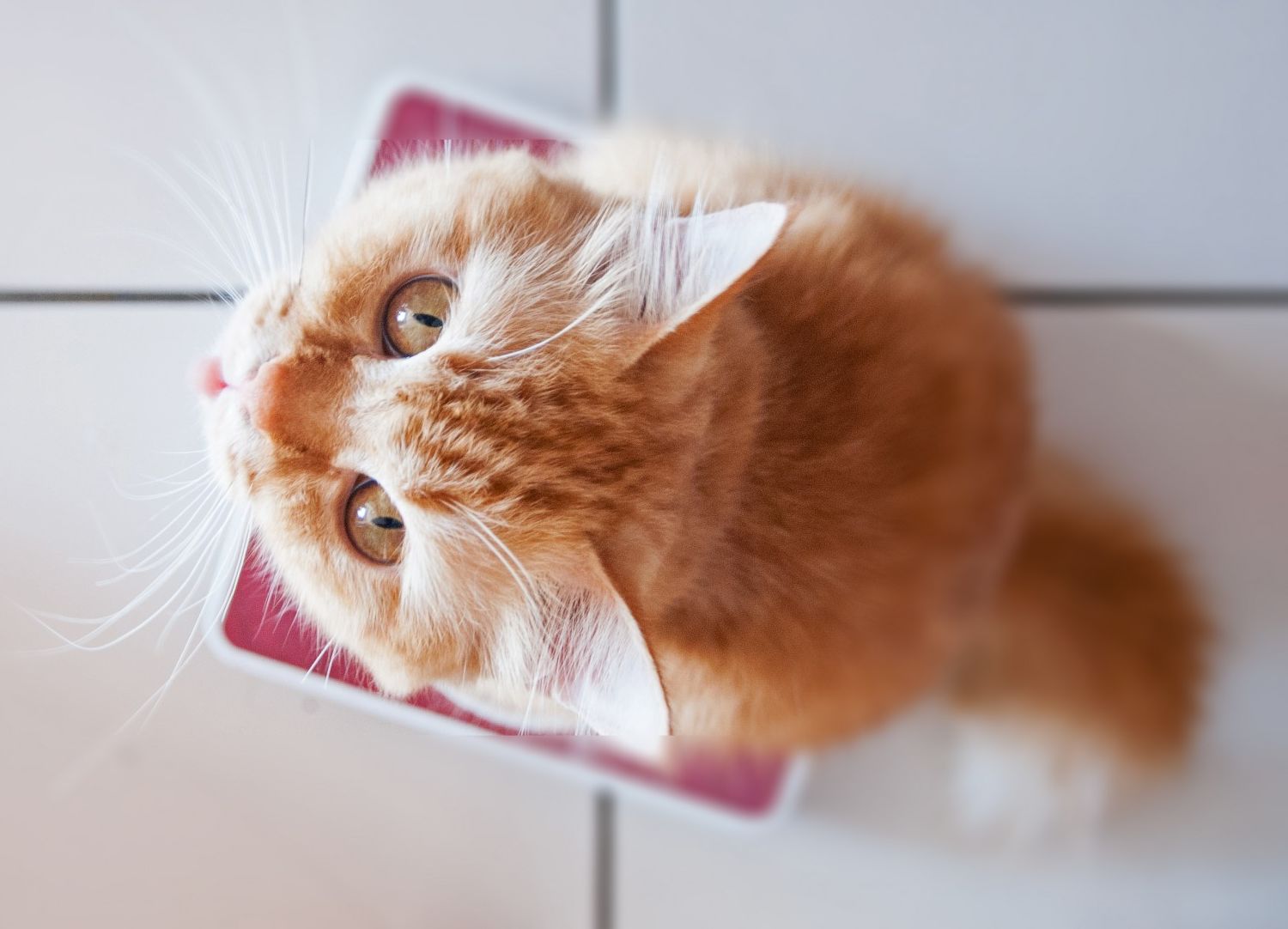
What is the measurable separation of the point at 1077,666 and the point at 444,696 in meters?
0.77

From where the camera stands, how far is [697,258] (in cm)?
51

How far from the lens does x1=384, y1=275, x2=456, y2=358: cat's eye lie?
1.80ft

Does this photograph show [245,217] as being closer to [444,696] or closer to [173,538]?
[173,538]

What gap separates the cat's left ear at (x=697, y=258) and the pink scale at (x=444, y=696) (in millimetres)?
216

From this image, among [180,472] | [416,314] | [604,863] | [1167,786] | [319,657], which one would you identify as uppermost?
[416,314]

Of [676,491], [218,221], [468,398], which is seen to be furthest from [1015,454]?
[218,221]

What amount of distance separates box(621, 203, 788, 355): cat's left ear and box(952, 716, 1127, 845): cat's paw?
2.62ft

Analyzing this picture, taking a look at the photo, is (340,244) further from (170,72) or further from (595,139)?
(595,139)

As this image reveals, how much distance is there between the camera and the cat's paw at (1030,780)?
105cm

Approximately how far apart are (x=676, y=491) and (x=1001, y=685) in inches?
27.2

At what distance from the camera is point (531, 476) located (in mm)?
530

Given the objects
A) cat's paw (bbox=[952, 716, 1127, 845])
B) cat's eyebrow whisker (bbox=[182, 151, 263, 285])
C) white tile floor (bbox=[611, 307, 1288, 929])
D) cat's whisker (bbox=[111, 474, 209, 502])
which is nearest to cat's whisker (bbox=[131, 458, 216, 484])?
cat's whisker (bbox=[111, 474, 209, 502])

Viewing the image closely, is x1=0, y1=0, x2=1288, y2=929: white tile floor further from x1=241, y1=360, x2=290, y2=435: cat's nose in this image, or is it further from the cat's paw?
x1=241, y1=360, x2=290, y2=435: cat's nose

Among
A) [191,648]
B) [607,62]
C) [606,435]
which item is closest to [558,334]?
[606,435]
